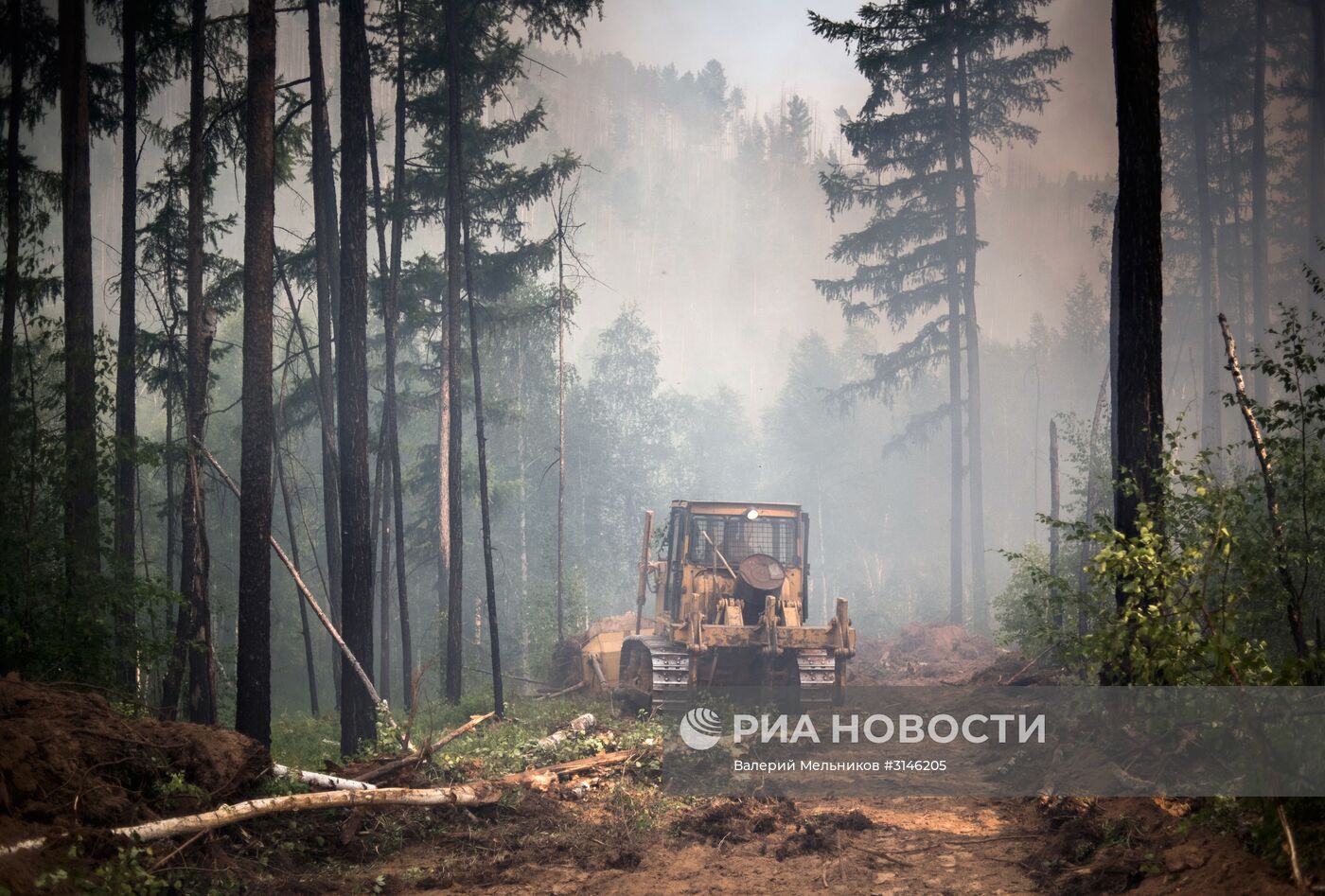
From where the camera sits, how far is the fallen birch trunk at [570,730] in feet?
40.8

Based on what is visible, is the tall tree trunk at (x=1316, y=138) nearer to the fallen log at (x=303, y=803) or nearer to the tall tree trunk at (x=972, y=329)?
the tall tree trunk at (x=972, y=329)

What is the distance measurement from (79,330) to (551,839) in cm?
1073

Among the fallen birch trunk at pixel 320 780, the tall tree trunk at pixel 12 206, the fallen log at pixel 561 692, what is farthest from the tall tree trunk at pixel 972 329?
the fallen birch trunk at pixel 320 780

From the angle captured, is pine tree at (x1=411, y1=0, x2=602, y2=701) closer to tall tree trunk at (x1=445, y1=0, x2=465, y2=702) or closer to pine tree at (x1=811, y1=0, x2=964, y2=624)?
tall tree trunk at (x1=445, y1=0, x2=465, y2=702)

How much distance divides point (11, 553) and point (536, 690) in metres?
12.9

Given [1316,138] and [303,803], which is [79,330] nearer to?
[303,803]

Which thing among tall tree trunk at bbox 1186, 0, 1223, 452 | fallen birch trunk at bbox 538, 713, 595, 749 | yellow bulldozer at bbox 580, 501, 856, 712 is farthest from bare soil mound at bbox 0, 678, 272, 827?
tall tree trunk at bbox 1186, 0, 1223, 452

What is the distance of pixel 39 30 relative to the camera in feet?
57.1

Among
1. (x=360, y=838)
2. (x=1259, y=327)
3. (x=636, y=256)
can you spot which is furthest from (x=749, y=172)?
(x=360, y=838)

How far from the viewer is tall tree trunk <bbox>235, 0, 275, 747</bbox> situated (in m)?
10.4

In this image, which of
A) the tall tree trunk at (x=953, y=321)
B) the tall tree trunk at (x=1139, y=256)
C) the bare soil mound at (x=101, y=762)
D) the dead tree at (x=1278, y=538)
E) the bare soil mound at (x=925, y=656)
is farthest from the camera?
the tall tree trunk at (x=953, y=321)

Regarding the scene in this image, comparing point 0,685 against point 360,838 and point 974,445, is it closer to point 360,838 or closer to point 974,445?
point 360,838

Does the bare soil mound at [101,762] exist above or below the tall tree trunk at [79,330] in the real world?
below

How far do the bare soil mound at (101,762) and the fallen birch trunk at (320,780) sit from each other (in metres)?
0.28
